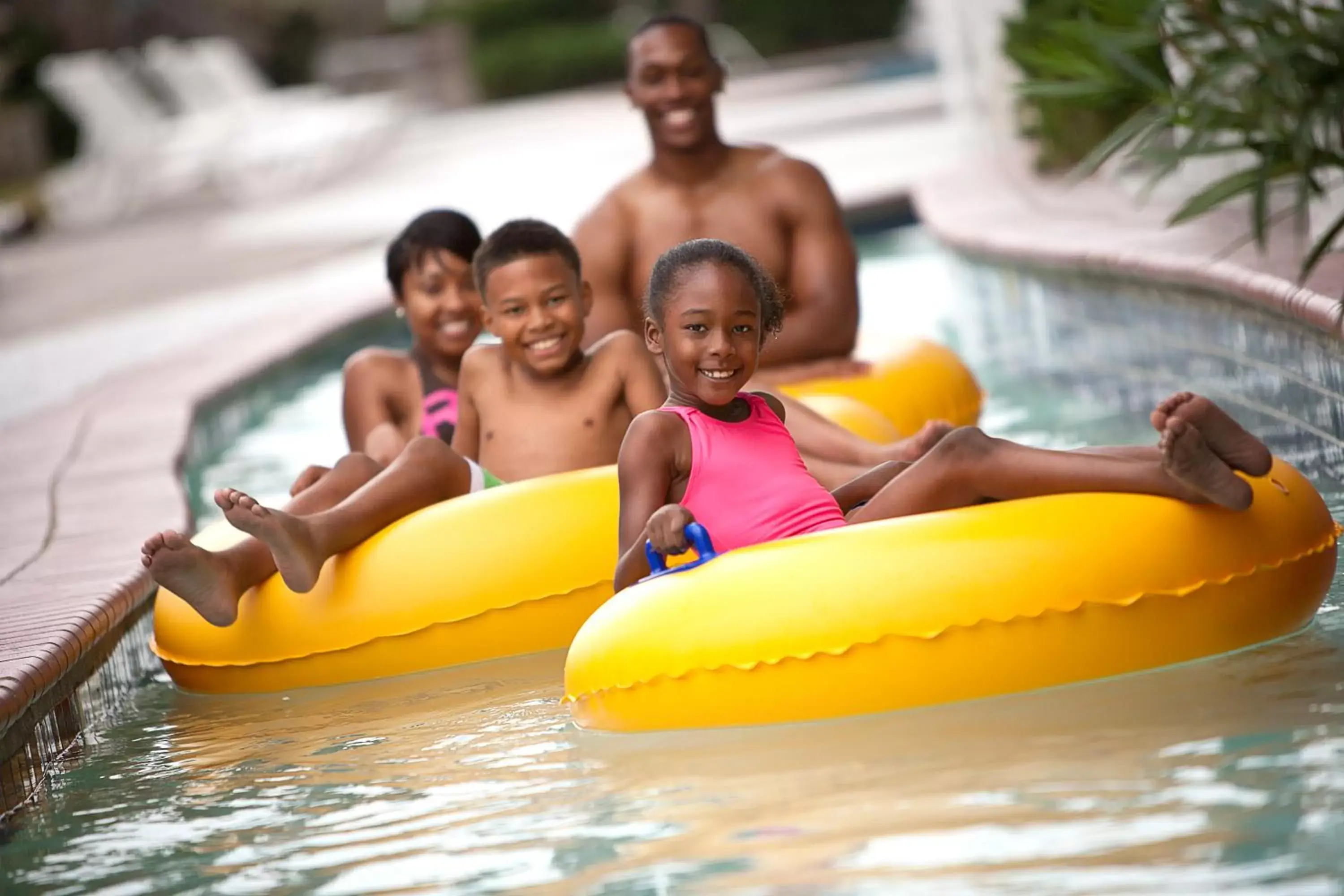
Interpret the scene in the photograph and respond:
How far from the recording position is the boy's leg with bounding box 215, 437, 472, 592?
13.4 feet

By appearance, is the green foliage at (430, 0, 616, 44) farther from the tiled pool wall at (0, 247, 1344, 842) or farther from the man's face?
the man's face

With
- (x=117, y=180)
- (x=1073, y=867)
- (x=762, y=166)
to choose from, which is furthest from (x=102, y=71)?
(x=1073, y=867)

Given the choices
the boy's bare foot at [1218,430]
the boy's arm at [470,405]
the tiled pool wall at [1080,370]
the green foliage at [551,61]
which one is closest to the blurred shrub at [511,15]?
the green foliage at [551,61]

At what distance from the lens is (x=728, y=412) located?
3.83 m

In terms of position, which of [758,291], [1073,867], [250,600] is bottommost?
[1073,867]

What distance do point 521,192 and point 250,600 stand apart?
12855 mm

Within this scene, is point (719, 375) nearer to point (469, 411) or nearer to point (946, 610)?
point (946, 610)

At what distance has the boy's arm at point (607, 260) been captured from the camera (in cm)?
588

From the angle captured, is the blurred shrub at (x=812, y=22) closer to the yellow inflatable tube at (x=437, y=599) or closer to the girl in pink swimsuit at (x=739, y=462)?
the yellow inflatable tube at (x=437, y=599)

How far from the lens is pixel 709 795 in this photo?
319 centimetres

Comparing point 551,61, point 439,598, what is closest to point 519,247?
point 439,598

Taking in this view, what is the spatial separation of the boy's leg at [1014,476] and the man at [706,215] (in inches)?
84.7

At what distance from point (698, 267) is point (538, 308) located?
991mm

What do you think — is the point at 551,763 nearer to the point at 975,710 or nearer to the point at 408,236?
the point at 975,710
